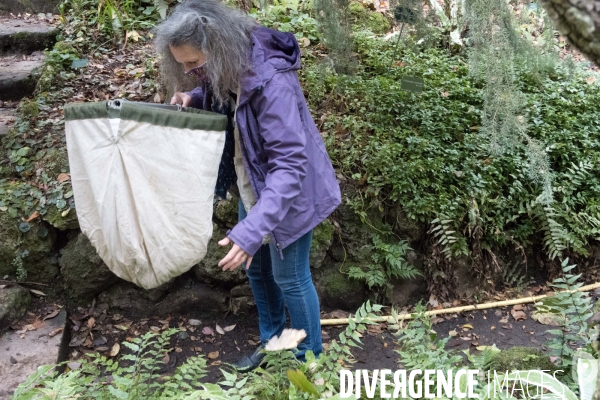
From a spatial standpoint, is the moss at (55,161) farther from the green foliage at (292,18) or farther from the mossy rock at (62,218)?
the green foliage at (292,18)

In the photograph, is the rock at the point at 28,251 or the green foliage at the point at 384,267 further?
the green foliage at the point at 384,267

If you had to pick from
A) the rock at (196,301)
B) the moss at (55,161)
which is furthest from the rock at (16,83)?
the rock at (196,301)

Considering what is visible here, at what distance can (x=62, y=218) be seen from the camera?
3.87 metres

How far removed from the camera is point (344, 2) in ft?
12.0

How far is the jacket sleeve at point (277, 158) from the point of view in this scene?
213 cm

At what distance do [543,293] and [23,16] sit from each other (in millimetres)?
6214

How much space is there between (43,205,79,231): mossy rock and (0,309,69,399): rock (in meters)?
0.63

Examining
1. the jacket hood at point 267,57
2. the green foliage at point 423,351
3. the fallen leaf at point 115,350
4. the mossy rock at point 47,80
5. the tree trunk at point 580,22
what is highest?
the tree trunk at point 580,22

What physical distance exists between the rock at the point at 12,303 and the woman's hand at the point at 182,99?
6.43 ft

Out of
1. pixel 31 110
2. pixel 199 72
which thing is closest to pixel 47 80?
pixel 31 110

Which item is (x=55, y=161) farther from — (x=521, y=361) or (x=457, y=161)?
(x=521, y=361)

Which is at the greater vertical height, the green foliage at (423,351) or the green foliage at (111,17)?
the green foliage at (423,351)

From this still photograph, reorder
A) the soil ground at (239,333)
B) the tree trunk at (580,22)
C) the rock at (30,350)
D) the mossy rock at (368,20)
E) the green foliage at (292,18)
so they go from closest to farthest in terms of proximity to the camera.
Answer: the tree trunk at (580,22) < the rock at (30,350) < the soil ground at (239,333) < the green foliage at (292,18) < the mossy rock at (368,20)

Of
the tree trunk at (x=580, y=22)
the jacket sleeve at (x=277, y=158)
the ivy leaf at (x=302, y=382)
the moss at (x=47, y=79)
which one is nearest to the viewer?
the tree trunk at (x=580, y=22)
